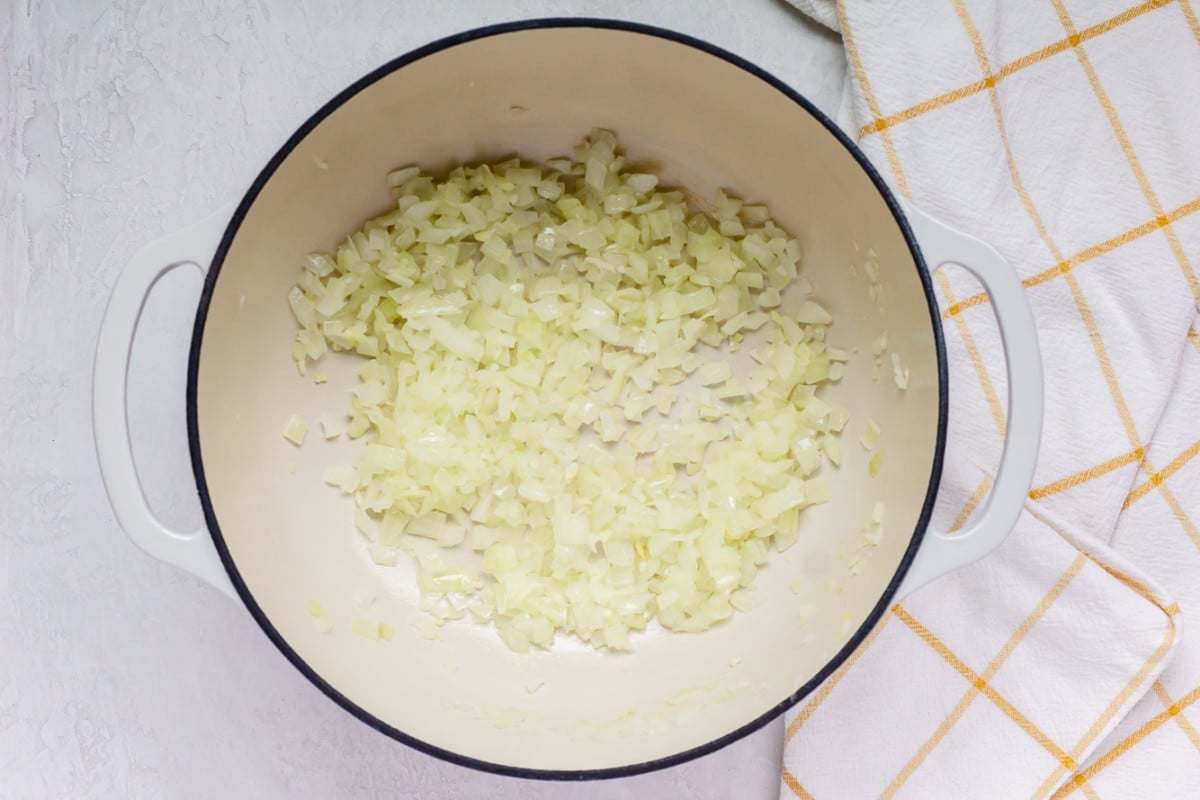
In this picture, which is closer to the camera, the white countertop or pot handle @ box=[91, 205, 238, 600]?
pot handle @ box=[91, 205, 238, 600]

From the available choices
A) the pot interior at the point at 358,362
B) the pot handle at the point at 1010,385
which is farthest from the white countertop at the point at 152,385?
the pot handle at the point at 1010,385

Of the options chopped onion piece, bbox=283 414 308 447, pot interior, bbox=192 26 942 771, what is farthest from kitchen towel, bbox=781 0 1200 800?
chopped onion piece, bbox=283 414 308 447

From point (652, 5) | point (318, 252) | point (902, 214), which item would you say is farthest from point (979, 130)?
Result: point (318, 252)

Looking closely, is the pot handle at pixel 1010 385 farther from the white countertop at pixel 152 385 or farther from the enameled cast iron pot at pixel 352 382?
the white countertop at pixel 152 385

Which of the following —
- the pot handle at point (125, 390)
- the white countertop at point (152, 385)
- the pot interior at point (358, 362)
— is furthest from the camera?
the white countertop at point (152, 385)

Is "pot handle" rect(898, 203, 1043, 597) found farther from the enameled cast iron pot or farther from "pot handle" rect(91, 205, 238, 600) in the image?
"pot handle" rect(91, 205, 238, 600)

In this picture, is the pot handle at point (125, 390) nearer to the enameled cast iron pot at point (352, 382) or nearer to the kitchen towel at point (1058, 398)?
the enameled cast iron pot at point (352, 382)

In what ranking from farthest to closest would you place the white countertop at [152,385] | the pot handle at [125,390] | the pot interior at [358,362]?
the white countertop at [152,385] → the pot interior at [358,362] → the pot handle at [125,390]

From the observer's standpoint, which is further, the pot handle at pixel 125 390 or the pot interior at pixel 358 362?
the pot interior at pixel 358 362
